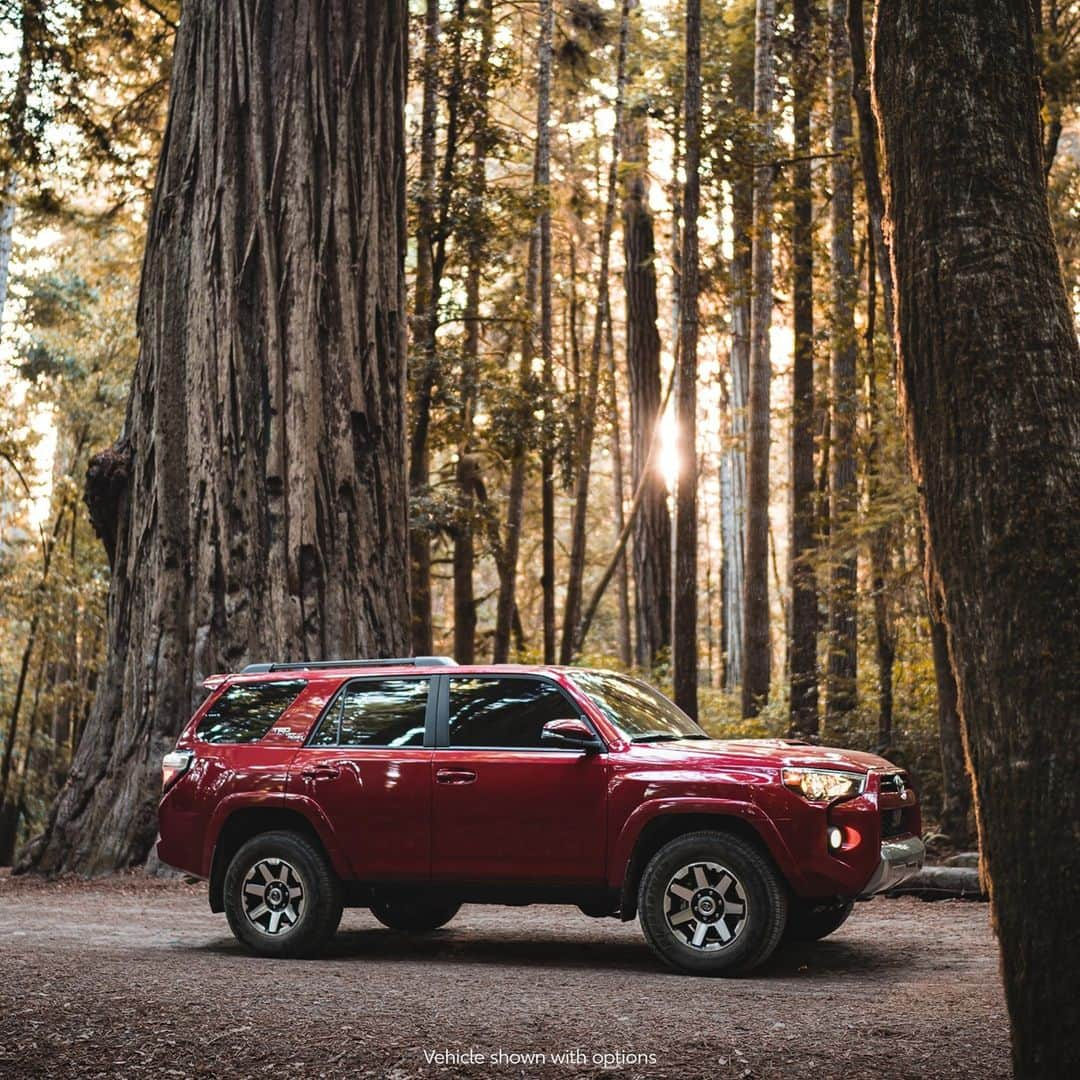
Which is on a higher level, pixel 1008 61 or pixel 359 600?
pixel 1008 61

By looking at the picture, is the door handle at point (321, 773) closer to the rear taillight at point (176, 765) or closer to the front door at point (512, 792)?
the front door at point (512, 792)

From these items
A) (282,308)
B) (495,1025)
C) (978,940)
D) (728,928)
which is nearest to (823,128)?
(282,308)

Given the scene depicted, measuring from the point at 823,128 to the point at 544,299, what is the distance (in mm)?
6854

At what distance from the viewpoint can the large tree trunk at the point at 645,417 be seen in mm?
28906

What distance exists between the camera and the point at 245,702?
369 inches

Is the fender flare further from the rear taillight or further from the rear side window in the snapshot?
the rear taillight

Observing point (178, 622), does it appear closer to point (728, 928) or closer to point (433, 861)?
point (433, 861)

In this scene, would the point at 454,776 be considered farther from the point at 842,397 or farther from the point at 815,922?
the point at 842,397

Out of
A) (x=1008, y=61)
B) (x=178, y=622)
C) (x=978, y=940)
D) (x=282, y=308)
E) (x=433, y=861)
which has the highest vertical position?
(x=282, y=308)

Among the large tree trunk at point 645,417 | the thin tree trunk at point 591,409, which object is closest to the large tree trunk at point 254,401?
the thin tree trunk at point 591,409

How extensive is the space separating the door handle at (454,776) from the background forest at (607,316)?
546cm

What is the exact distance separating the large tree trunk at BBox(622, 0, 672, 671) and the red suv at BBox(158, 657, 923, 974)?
19.6 meters

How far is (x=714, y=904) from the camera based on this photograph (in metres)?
7.79

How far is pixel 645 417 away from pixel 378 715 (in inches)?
819
